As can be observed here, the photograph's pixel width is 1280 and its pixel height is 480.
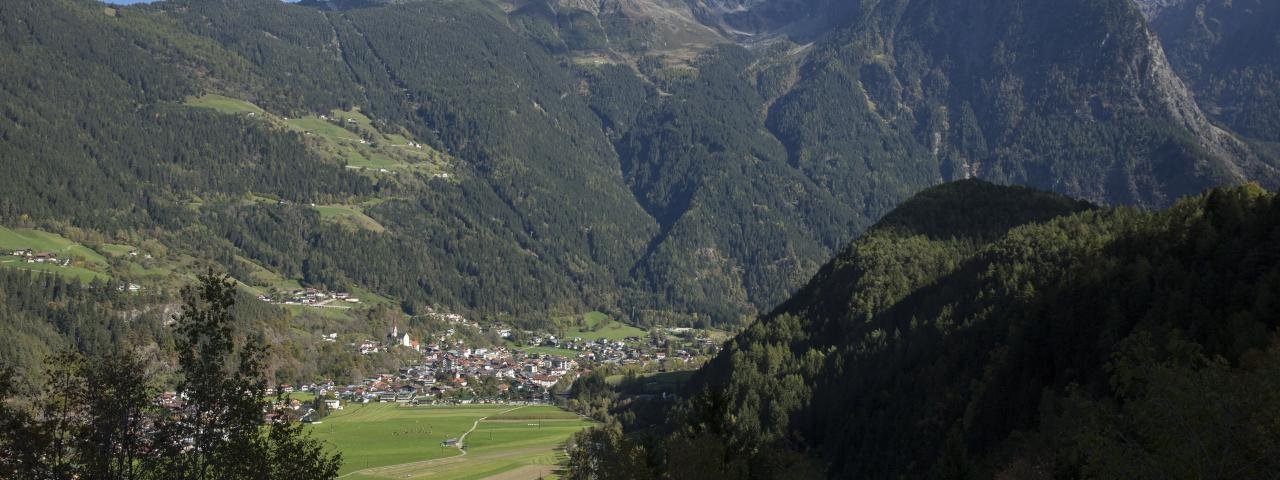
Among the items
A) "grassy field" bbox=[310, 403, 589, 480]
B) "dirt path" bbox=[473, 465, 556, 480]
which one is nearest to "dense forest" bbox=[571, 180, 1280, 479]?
"dirt path" bbox=[473, 465, 556, 480]

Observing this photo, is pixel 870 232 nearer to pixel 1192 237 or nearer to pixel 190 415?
pixel 1192 237

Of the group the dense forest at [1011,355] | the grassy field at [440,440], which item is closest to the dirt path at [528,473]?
the grassy field at [440,440]

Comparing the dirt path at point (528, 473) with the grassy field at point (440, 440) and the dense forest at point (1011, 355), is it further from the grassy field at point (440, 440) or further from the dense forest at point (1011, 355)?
the dense forest at point (1011, 355)

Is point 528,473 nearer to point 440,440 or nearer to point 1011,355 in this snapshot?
point 440,440

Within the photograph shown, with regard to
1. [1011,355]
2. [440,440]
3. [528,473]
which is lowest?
[528,473]

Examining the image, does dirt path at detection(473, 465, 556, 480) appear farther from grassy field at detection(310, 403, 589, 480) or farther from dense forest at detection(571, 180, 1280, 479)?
dense forest at detection(571, 180, 1280, 479)

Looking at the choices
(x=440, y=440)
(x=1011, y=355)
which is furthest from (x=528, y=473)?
(x=1011, y=355)
